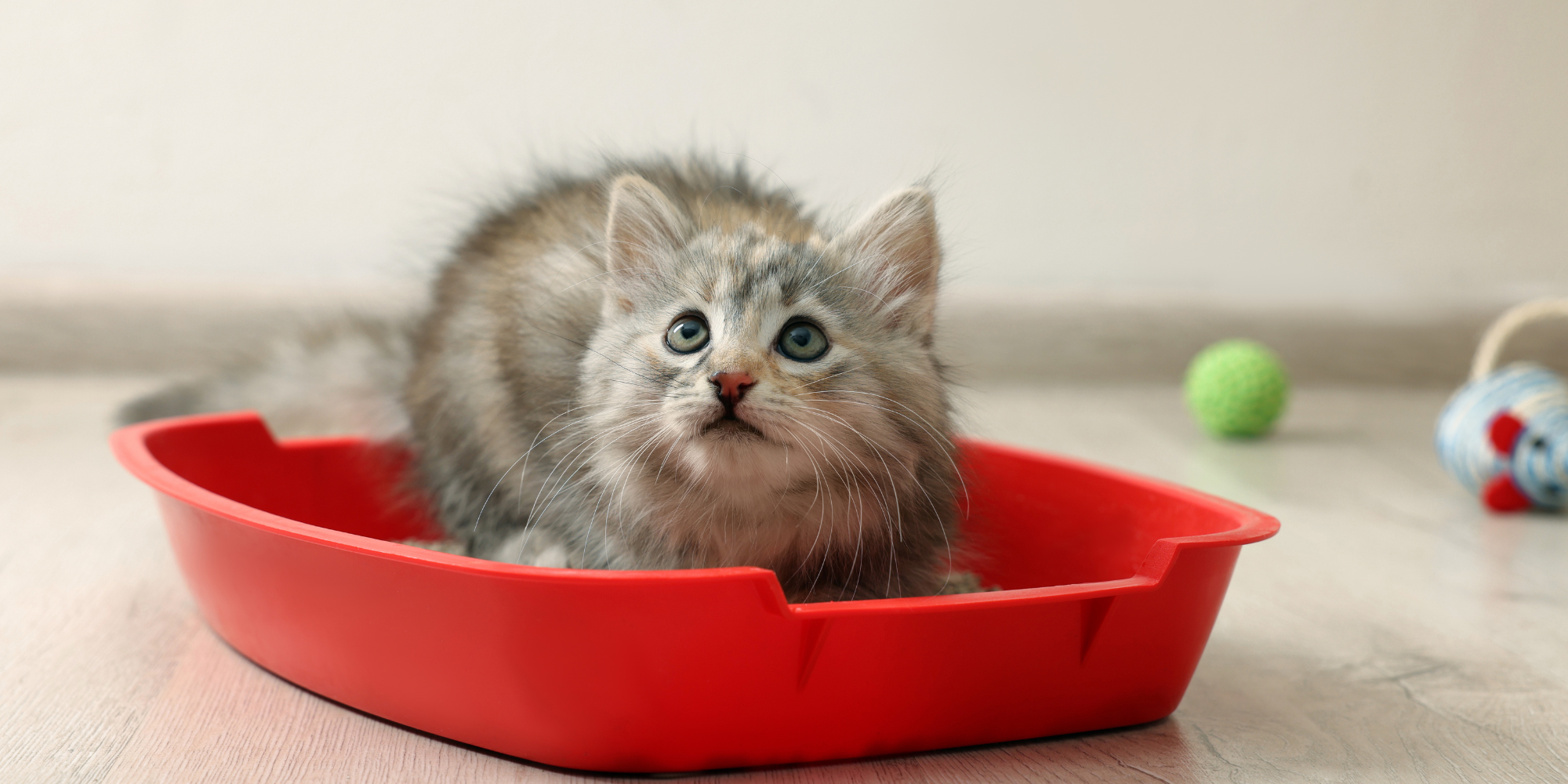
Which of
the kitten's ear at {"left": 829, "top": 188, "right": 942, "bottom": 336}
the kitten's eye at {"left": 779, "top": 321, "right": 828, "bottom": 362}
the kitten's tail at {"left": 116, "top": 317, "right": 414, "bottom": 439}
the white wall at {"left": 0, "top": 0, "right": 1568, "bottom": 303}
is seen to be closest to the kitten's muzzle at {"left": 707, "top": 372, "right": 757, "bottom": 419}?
the kitten's eye at {"left": 779, "top": 321, "right": 828, "bottom": 362}

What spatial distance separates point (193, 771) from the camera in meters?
1.07

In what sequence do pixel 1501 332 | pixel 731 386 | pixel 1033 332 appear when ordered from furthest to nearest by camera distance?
pixel 1033 332 < pixel 1501 332 < pixel 731 386

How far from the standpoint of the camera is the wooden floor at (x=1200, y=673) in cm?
111

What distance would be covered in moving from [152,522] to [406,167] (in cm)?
146

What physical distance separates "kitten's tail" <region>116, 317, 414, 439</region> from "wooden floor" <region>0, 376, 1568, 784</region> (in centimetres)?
21

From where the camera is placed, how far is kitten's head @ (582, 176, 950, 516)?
1.16 m

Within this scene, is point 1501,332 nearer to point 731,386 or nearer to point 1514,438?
point 1514,438

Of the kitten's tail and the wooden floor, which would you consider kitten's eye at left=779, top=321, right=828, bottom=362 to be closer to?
the wooden floor

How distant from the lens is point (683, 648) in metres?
1.01

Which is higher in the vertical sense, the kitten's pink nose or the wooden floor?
the kitten's pink nose

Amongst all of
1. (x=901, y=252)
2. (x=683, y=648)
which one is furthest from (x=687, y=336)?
(x=683, y=648)

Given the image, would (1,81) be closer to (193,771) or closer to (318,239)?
(318,239)

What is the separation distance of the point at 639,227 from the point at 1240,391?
1940mm

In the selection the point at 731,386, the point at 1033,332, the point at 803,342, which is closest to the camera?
the point at 731,386
